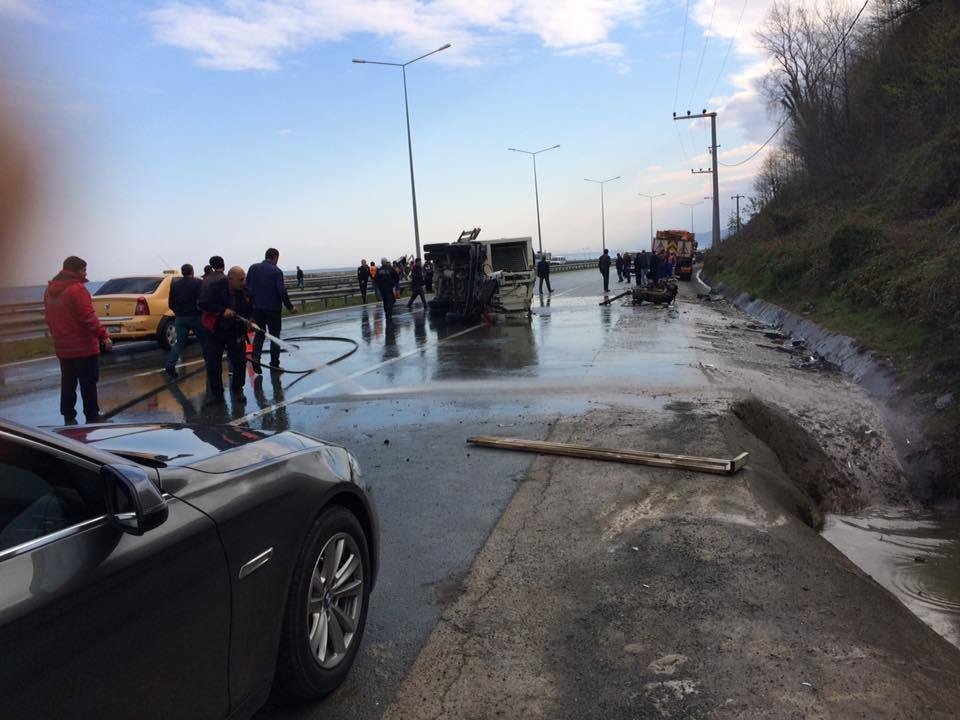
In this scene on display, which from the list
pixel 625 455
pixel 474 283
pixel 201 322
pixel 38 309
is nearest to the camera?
pixel 38 309

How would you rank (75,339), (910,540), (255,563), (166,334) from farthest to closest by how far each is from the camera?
(166,334), (75,339), (910,540), (255,563)

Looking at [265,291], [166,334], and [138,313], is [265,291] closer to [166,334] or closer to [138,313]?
[138,313]

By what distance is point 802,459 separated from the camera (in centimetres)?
768

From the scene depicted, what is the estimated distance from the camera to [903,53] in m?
28.9

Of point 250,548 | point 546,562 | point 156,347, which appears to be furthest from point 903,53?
point 250,548

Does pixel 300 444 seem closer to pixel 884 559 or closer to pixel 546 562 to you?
pixel 546 562

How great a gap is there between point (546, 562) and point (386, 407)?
490 cm

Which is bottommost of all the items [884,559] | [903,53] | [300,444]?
[884,559]

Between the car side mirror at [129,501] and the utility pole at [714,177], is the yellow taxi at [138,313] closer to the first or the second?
the car side mirror at [129,501]

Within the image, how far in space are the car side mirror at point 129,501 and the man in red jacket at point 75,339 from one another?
5.87 m

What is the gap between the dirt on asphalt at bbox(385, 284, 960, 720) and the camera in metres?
3.04

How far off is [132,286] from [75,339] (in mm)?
8973

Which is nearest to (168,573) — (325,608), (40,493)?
(40,493)

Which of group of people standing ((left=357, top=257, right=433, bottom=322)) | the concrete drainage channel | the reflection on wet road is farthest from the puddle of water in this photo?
group of people standing ((left=357, top=257, right=433, bottom=322))
